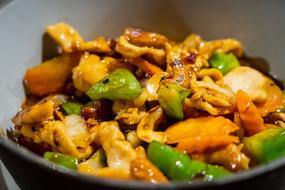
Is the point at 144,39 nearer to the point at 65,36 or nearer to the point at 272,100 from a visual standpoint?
the point at 65,36

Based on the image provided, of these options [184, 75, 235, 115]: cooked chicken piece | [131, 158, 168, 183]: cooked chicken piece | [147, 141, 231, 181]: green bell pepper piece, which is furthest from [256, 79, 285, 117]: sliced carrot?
[131, 158, 168, 183]: cooked chicken piece

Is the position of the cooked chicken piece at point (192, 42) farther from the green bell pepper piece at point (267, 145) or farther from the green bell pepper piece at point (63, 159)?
the green bell pepper piece at point (63, 159)

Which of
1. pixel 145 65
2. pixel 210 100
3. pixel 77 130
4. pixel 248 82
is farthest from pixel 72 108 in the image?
pixel 248 82

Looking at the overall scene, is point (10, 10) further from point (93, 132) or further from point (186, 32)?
point (186, 32)

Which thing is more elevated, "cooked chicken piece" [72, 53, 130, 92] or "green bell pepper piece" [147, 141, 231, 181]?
"cooked chicken piece" [72, 53, 130, 92]

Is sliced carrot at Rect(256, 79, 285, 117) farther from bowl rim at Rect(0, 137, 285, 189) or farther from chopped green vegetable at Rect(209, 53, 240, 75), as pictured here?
bowl rim at Rect(0, 137, 285, 189)

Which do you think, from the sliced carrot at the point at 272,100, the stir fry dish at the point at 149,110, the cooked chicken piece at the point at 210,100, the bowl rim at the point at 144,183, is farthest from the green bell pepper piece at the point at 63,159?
the sliced carrot at the point at 272,100
